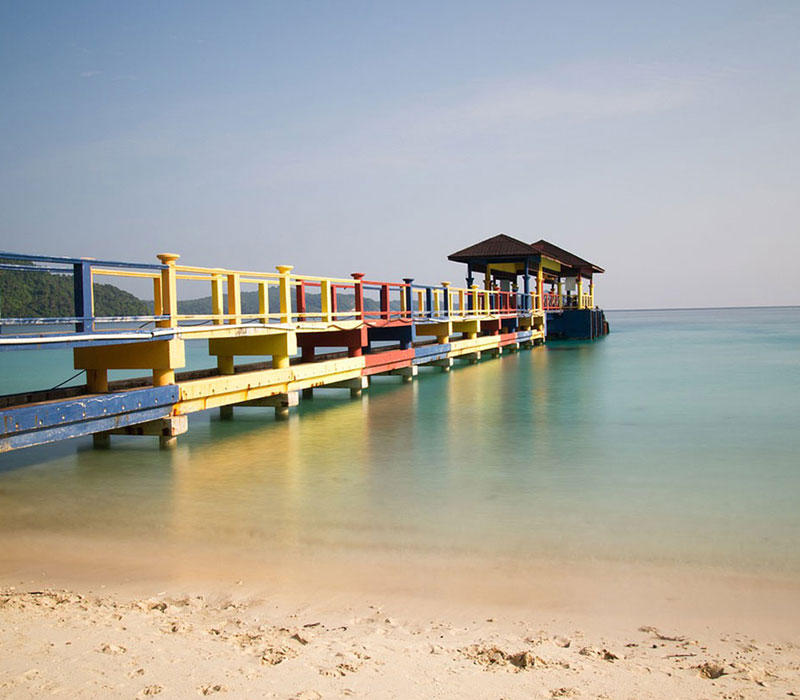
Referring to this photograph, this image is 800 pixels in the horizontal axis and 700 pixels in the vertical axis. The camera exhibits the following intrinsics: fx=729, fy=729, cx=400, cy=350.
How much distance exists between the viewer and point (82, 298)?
6.85 m

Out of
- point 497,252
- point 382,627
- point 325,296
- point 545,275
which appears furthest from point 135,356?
point 545,275

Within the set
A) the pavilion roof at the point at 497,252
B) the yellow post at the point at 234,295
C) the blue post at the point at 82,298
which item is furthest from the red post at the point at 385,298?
the pavilion roof at the point at 497,252

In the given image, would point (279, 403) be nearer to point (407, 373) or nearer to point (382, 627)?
point (407, 373)

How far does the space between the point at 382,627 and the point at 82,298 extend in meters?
4.90

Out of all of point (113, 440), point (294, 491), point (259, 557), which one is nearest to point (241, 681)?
point (259, 557)

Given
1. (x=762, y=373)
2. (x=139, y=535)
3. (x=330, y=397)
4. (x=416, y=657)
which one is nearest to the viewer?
(x=416, y=657)

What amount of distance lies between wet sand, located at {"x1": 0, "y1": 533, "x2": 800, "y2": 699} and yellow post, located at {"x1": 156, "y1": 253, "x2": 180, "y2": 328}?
379 cm

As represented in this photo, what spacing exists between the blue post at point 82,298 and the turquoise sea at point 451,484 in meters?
1.41

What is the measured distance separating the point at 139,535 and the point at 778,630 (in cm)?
384

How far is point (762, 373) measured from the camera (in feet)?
62.7

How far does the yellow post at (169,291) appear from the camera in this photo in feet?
26.2

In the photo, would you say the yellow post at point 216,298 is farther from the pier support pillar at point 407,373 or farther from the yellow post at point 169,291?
the pier support pillar at point 407,373

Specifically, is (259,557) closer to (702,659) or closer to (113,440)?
(702,659)

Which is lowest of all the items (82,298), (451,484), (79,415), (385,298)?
(451,484)
